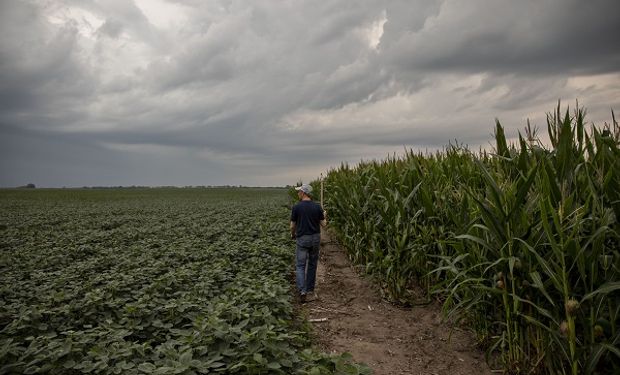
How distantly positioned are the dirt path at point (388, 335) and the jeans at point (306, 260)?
35 centimetres

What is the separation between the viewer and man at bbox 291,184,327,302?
7.37 meters

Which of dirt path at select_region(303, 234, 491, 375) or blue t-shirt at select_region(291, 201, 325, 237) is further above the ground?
blue t-shirt at select_region(291, 201, 325, 237)

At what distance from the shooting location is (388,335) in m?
5.48

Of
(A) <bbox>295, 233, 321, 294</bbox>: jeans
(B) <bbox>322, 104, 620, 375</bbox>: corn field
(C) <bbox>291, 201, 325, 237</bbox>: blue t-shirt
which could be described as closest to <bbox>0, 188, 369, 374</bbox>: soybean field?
(A) <bbox>295, 233, 321, 294</bbox>: jeans

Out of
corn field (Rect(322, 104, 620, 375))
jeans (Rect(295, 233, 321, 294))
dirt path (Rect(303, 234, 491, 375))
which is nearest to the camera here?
corn field (Rect(322, 104, 620, 375))

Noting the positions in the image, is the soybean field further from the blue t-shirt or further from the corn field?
the corn field

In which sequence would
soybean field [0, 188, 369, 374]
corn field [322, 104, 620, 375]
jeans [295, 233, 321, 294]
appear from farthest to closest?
jeans [295, 233, 321, 294], soybean field [0, 188, 369, 374], corn field [322, 104, 620, 375]

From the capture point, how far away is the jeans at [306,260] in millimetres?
7303

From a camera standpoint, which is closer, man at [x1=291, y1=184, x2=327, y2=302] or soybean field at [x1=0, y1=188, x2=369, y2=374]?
soybean field at [x1=0, y1=188, x2=369, y2=374]

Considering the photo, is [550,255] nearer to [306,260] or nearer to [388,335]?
[388,335]

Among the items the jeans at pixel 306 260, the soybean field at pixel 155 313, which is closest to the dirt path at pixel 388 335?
the jeans at pixel 306 260

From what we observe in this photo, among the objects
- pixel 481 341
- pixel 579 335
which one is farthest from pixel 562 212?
pixel 481 341

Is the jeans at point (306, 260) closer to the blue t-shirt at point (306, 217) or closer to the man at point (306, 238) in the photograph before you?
the man at point (306, 238)

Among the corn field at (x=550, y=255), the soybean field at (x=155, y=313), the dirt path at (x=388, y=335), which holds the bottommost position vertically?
the dirt path at (x=388, y=335)
